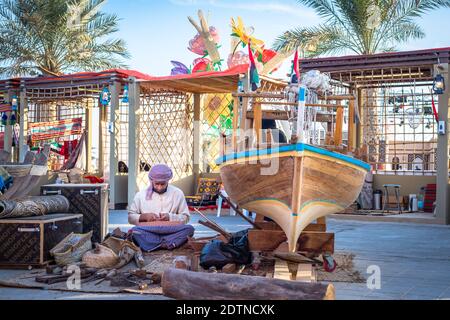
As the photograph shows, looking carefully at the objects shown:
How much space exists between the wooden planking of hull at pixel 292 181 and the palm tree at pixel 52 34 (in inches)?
418

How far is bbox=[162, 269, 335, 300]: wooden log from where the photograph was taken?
359 cm

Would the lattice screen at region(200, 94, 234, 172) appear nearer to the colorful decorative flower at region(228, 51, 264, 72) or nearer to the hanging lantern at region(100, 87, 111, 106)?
the colorful decorative flower at region(228, 51, 264, 72)

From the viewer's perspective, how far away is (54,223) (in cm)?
566

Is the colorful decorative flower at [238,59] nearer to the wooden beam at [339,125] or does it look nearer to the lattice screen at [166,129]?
the lattice screen at [166,129]

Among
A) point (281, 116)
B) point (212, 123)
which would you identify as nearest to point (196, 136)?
point (212, 123)

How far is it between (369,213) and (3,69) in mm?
9546

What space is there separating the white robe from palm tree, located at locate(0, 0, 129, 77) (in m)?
9.86

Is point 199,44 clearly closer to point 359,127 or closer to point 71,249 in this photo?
point 359,127

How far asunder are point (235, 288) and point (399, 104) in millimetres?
8879

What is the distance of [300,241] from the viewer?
565 centimetres

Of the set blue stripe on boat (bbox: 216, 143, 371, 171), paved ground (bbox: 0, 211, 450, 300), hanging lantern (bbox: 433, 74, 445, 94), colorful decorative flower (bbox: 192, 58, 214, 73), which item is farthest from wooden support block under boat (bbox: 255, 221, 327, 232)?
colorful decorative flower (bbox: 192, 58, 214, 73)
